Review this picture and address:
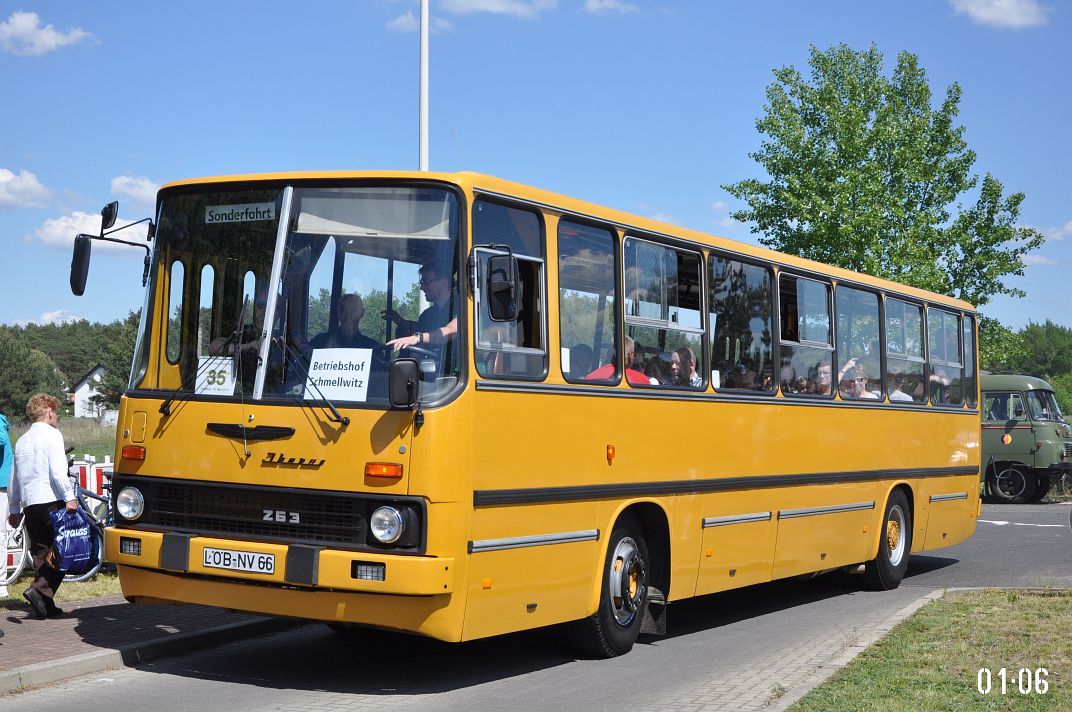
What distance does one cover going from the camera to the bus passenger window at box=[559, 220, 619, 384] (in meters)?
9.23

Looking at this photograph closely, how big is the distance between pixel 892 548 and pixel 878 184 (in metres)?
25.6

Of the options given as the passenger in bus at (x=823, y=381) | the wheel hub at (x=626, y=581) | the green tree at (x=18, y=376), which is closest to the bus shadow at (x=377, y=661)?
the wheel hub at (x=626, y=581)

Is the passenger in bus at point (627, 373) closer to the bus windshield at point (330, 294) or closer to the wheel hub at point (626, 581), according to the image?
the wheel hub at point (626, 581)

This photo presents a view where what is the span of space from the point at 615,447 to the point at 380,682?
7.78 ft

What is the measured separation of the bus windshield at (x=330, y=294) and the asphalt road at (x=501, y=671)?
188cm

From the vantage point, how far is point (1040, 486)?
99.3 ft

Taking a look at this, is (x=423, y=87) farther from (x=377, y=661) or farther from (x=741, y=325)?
(x=377, y=661)

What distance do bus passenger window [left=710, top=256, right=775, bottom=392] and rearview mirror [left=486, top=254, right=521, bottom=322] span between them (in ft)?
11.2

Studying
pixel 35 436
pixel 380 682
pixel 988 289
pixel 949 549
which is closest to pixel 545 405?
→ pixel 380 682

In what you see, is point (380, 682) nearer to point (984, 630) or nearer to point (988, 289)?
point (984, 630)

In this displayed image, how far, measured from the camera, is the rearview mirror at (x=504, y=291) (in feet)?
26.6

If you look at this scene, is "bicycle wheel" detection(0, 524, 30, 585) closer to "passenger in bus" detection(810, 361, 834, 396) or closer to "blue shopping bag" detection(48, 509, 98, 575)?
"blue shopping bag" detection(48, 509, 98, 575)

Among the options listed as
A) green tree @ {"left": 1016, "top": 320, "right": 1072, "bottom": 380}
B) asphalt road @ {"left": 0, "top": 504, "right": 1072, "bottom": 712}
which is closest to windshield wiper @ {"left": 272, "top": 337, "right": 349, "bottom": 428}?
asphalt road @ {"left": 0, "top": 504, "right": 1072, "bottom": 712}

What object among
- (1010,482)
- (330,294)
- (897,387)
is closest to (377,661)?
(330,294)
